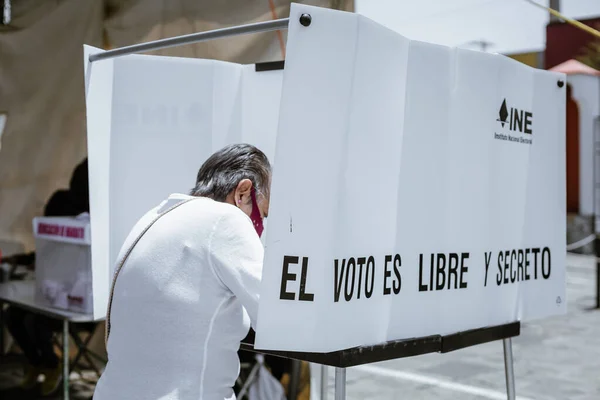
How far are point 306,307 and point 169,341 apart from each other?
371mm

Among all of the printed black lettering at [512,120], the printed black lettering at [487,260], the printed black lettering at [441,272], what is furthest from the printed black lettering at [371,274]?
the printed black lettering at [512,120]

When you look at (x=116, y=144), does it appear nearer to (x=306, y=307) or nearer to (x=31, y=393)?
(x=306, y=307)

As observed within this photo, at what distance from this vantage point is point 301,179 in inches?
79.4

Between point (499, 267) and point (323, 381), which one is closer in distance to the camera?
point (499, 267)

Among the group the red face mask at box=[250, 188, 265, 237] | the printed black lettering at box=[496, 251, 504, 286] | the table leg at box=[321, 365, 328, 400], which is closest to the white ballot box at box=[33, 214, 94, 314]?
the table leg at box=[321, 365, 328, 400]

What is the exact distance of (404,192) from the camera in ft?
7.67

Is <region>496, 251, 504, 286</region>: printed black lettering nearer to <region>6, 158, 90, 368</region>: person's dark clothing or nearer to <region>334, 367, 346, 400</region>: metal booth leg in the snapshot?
<region>334, 367, 346, 400</region>: metal booth leg

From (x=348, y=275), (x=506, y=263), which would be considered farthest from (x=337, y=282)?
(x=506, y=263)

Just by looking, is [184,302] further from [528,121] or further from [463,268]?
[528,121]

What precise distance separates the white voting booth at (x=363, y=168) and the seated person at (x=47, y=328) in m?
2.00

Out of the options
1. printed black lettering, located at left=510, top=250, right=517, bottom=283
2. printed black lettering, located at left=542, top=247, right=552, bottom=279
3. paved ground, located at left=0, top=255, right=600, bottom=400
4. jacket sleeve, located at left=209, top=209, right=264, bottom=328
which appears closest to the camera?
jacket sleeve, located at left=209, top=209, right=264, bottom=328

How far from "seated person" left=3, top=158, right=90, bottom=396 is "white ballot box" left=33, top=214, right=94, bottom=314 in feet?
1.98

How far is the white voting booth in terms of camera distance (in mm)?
2025

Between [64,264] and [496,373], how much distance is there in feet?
11.0
